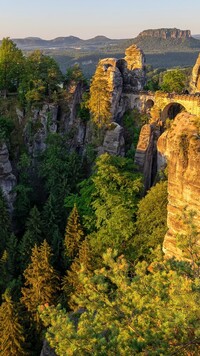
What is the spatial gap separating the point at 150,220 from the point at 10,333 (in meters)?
13.7

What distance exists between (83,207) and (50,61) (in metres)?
23.2

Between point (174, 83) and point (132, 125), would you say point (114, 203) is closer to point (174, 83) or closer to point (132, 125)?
point (132, 125)

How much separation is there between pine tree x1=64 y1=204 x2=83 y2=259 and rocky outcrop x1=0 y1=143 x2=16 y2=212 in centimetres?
933

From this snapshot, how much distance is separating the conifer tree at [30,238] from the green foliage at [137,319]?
68.4 ft

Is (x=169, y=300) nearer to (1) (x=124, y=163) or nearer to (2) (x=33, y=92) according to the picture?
(1) (x=124, y=163)

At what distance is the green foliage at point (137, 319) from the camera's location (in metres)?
12.1

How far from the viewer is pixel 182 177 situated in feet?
75.5

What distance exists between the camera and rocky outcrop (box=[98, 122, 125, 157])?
42.5 m

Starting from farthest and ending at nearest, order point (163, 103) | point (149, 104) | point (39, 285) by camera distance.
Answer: point (149, 104), point (163, 103), point (39, 285)

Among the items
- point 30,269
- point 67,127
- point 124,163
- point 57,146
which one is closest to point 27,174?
point 57,146

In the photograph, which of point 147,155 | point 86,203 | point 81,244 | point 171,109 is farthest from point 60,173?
point 171,109

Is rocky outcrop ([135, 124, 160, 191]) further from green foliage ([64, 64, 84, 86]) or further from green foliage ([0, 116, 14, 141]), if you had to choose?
green foliage ([0, 116, 14, 141])

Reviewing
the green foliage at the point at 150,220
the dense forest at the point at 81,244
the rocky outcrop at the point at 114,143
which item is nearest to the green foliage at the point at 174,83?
the dense forest at the point at 81,244

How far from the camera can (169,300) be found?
13.5 m
